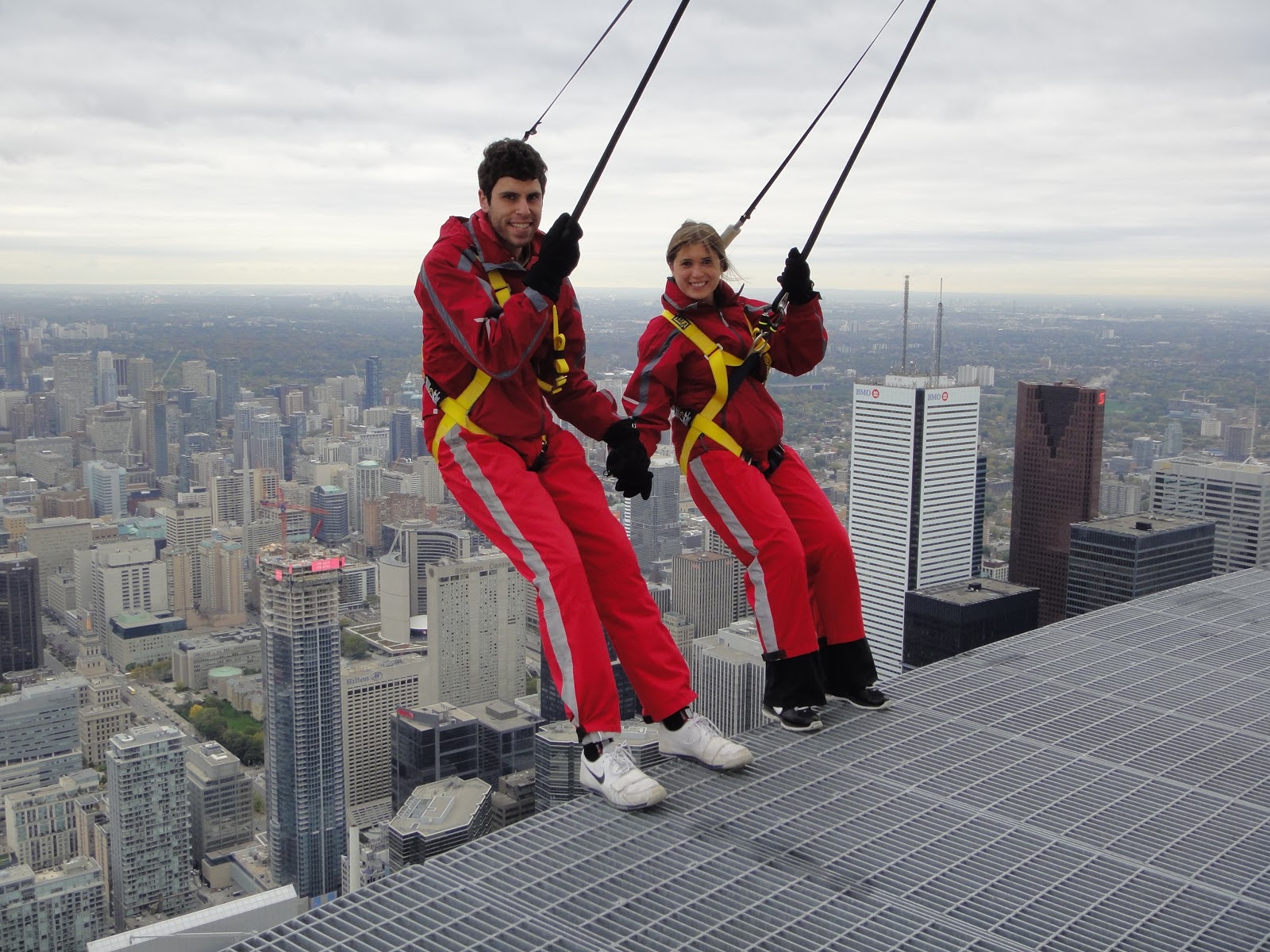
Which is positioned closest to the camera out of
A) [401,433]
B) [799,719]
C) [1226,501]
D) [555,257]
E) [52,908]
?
[555,257]

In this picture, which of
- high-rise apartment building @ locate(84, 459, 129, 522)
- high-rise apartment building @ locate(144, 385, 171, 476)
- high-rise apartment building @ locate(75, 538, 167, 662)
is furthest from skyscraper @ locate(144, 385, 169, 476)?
high-rise apartment building @ locate(75, 538, 167, 662)

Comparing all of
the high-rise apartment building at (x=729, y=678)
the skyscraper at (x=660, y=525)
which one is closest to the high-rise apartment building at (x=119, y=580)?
the skyscraper at (x=660, y=525)

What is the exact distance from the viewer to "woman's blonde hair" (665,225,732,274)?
277cm

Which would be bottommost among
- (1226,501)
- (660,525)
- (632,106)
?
(660,525)

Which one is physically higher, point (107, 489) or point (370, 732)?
point (107, 489)

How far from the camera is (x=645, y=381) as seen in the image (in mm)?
2760

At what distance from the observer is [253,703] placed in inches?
1099

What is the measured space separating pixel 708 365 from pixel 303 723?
21.7 metres

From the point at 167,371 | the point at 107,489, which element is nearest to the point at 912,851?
the point at 107,489

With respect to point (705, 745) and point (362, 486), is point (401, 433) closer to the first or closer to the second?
point (362, 486)

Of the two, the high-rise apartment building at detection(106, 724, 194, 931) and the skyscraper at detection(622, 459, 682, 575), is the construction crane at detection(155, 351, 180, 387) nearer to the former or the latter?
the skyscraper at detection(622, 459, 682, 575)

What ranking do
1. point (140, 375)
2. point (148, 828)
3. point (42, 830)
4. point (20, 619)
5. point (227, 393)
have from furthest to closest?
point (140, 375) → point (227, 393) → point (20, 619) → point (42, 830) → point (148, 828)

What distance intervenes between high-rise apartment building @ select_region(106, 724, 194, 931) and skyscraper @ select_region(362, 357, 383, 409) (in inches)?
792

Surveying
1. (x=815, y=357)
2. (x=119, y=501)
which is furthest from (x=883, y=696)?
(x=119, y=501)
